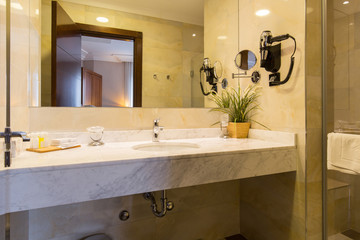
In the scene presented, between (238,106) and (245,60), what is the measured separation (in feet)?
1.21

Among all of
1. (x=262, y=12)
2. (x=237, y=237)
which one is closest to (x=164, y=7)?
(x=262, y=12)

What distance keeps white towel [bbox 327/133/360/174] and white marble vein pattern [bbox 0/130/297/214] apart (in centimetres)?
46

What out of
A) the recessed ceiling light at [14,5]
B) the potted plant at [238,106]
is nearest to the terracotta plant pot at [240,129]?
the potted plant at [238,106]

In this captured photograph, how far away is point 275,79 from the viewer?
1.38 meters

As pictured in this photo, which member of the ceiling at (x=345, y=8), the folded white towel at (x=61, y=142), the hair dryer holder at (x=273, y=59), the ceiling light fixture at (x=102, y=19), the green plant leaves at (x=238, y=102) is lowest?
the folded white towel at (x=61, y=142)

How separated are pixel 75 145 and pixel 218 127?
3.59 ft

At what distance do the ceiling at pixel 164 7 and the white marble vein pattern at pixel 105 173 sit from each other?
1.10 m

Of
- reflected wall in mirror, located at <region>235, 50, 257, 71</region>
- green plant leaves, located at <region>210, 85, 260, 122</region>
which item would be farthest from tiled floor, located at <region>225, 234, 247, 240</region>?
reflected wall in mirror, located at <region>235, 50, 257, 71</region>

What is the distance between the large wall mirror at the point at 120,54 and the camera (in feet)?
4.39

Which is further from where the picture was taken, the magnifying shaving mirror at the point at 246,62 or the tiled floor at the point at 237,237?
the tiled floor at the point at 237,237

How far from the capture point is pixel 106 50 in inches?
56.1

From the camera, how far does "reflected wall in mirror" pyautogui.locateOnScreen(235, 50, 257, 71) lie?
159cm

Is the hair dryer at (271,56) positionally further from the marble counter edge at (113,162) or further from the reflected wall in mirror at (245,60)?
the marble counter edge at (113,162)

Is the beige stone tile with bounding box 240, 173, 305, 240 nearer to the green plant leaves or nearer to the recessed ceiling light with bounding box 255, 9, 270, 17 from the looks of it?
the green plant leaves
